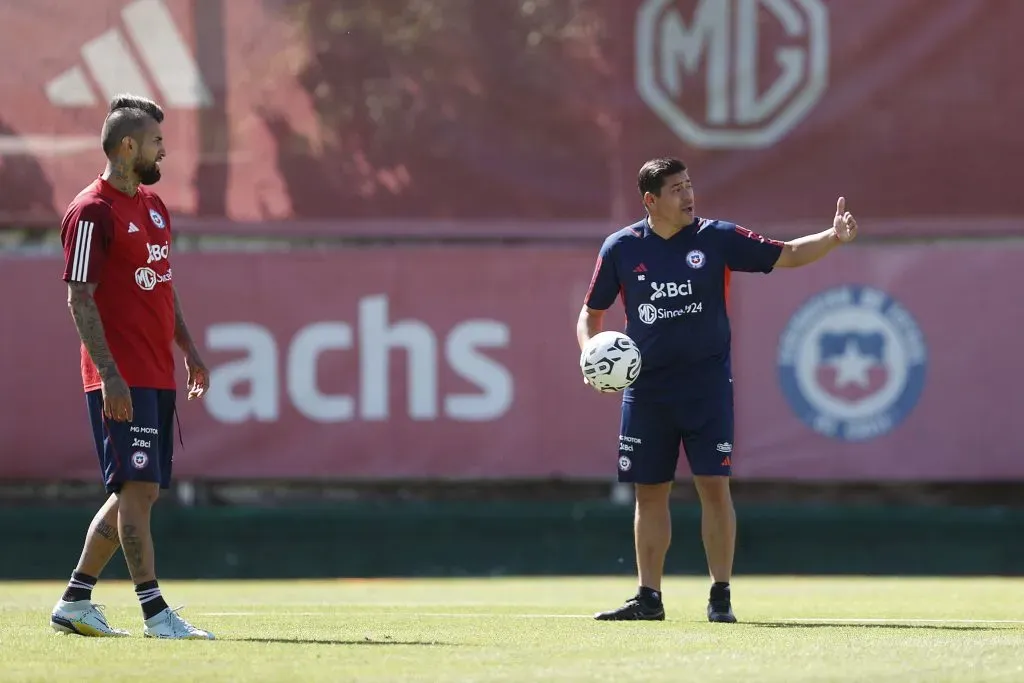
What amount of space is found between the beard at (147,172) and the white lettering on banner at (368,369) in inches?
223

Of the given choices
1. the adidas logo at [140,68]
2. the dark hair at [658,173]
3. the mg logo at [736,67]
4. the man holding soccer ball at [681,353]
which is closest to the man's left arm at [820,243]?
the man holding soccer ball at [681,353]

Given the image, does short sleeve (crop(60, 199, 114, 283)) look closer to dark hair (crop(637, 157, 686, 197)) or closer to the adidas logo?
dark hair (crop(637, 157, 686, 197))

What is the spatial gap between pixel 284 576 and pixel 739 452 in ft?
11.5

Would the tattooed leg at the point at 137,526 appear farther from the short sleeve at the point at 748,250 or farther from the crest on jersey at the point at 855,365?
the crest on jersey at the point at 855,365

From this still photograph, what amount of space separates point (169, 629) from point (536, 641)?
1500 millimetres

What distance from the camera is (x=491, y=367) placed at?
42.9ft

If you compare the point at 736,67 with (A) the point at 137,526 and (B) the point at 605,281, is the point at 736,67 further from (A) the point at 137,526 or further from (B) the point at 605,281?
(A) the point at 137,526

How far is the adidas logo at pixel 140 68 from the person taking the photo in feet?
43.2

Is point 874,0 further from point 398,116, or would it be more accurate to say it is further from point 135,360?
point 135,360

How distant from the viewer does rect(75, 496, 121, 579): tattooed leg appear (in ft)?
24.2

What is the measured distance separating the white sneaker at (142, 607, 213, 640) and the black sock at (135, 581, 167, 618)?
0.07 ft

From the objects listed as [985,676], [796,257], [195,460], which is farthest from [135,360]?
[195,460]

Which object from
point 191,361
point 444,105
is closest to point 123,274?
point 191,361

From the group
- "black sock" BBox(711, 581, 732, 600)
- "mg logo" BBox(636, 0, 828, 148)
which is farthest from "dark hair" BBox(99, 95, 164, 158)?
"mg logo" BBox(636, 0, 828, 148)
